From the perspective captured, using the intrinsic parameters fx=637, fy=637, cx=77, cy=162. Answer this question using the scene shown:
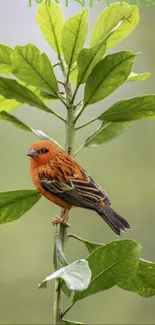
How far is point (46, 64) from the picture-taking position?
77 centimetres

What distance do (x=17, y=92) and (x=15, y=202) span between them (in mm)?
138

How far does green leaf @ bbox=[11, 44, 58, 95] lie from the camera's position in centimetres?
76

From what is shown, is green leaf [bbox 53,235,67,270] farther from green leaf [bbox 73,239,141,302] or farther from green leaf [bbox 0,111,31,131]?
green leaf [bbox 0,111,31,131]

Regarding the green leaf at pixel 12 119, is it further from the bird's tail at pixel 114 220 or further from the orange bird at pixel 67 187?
the bird's tail at pixel 114 220

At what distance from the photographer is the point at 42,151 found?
2.63 ft

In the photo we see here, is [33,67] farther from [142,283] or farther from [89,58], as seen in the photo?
[142,283]

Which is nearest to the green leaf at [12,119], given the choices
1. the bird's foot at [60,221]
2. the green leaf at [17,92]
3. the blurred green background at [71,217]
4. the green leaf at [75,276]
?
the green leaf at [17,92]

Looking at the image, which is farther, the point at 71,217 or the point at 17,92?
the point at 71,217

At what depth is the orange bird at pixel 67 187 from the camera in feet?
2.49

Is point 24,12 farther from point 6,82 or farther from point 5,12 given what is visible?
point 6,82

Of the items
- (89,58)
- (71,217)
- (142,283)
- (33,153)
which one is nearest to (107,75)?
(89,58)

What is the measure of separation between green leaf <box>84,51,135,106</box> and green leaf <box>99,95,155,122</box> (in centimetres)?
2

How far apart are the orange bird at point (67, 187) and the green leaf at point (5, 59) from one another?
109 millimetres

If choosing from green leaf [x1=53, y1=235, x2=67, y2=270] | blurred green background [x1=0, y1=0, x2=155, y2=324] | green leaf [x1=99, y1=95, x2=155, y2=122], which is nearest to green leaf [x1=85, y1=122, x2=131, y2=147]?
green leaf [x1=99, y1=95, x2=155, y2=122]
